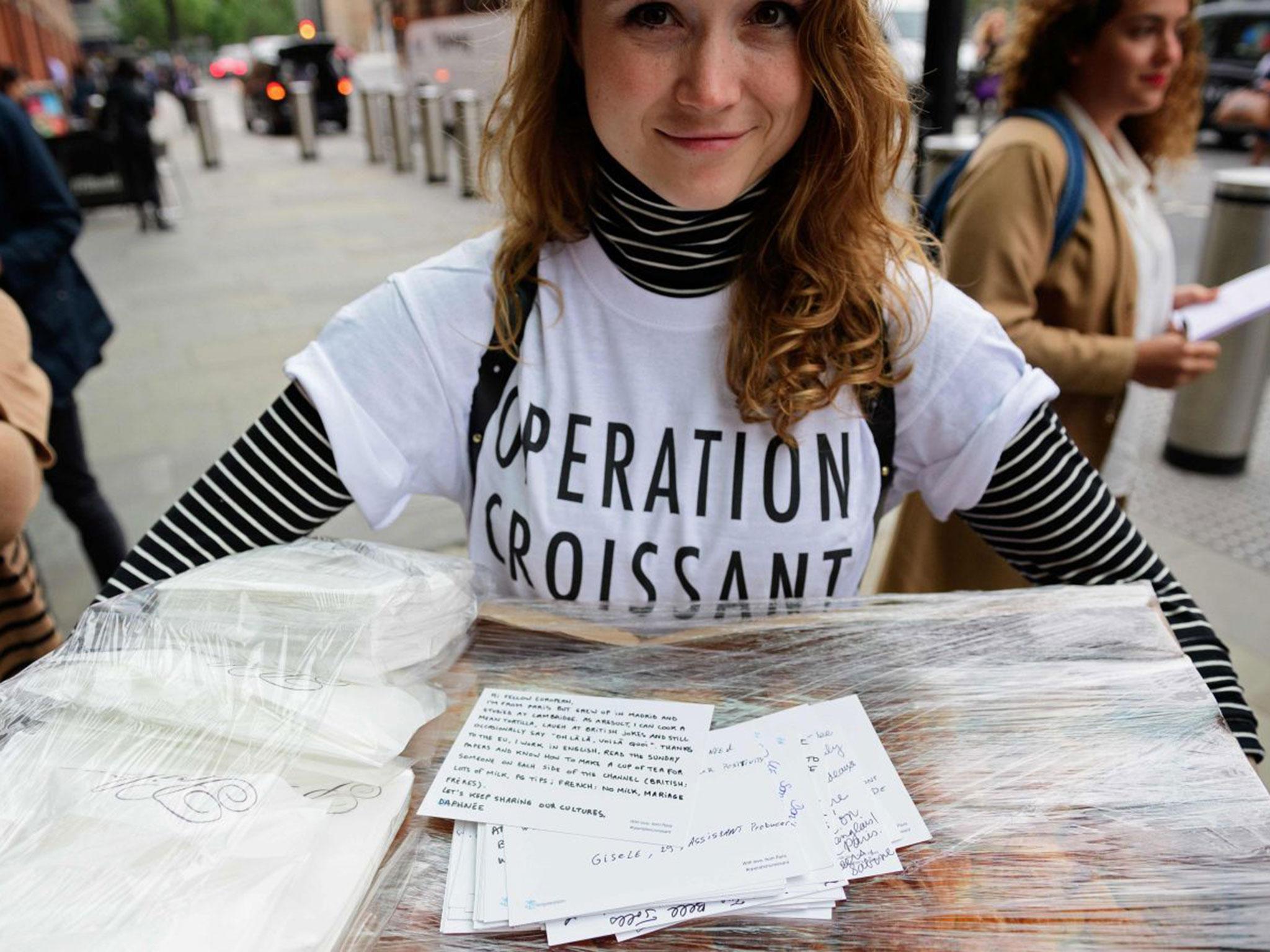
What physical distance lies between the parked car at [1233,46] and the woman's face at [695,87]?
572 inches

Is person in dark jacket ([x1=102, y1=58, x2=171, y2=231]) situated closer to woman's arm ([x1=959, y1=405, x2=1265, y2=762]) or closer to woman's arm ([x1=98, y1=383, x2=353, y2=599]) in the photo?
woman's arm ([x1=98, y1=383, x2=353, y2=599])

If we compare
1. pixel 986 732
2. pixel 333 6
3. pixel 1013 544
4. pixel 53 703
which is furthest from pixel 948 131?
pixel 333 6

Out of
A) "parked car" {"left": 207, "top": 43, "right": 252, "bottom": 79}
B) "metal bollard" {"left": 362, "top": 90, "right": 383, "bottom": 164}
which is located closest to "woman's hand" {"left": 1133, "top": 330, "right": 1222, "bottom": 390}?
"metal bollard" {"left": 362, "top": 90, "right": 383, "bottom": 164}

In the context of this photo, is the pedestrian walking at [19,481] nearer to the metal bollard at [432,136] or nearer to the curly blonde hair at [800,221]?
the curly blonde hair at [800,221]

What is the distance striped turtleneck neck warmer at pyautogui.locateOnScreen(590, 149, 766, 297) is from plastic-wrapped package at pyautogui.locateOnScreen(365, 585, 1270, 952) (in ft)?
1.43

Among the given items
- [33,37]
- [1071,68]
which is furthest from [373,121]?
[33,37]

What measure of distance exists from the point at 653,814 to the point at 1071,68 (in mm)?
2048

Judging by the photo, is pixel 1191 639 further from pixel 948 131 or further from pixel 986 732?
pixel 948 131

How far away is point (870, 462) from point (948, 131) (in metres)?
3.94

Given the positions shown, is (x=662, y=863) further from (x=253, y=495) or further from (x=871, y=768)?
(x=253, y=495)

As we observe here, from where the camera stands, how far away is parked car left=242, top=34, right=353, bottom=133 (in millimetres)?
18172

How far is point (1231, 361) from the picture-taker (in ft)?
14.0

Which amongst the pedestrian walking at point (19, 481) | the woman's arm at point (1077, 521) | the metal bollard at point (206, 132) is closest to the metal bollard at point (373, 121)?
the metal bollard at point (206, 132)

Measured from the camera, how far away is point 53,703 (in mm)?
867
